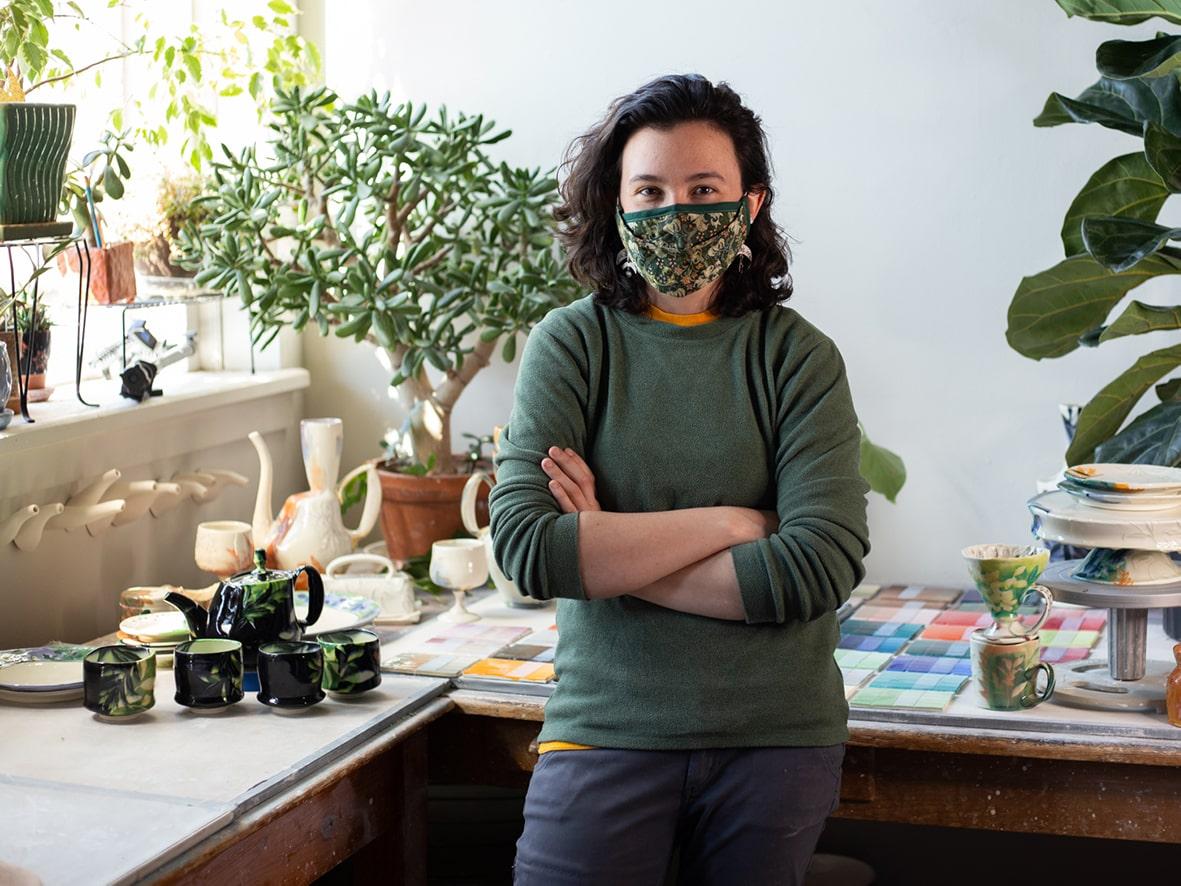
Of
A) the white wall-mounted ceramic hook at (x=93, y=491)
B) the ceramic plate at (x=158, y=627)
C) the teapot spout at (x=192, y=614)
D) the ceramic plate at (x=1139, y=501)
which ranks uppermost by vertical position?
the ceramic plate at (x=1139, y=501)

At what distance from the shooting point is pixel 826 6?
2539 mm

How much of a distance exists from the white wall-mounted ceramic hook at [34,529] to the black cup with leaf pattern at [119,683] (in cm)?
40

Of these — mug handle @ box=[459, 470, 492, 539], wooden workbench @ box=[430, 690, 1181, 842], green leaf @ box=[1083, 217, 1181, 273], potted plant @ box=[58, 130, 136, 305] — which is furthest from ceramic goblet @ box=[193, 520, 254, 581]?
green leaf @ box=[1083, 217, 1181, 273]

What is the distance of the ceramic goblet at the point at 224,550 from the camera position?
92.6 inches

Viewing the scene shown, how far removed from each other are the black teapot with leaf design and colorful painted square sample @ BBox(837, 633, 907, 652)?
77 cm

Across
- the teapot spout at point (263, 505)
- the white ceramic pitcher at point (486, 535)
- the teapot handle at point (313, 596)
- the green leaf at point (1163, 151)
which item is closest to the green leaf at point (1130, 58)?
the green leaf at point (1163, 151)

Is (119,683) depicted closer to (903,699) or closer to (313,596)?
(313,596)

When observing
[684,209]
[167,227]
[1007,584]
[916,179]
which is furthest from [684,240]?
[167,227]

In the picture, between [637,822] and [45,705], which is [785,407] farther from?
[45,705]

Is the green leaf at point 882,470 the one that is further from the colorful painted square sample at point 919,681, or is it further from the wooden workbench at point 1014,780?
the wooden workbench at point 1014,780

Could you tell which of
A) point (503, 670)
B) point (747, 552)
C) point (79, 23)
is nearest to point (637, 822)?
point (747, 552)

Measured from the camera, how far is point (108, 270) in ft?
8.15

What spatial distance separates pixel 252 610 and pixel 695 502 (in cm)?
65

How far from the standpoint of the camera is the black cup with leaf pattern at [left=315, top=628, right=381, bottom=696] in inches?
75.1
